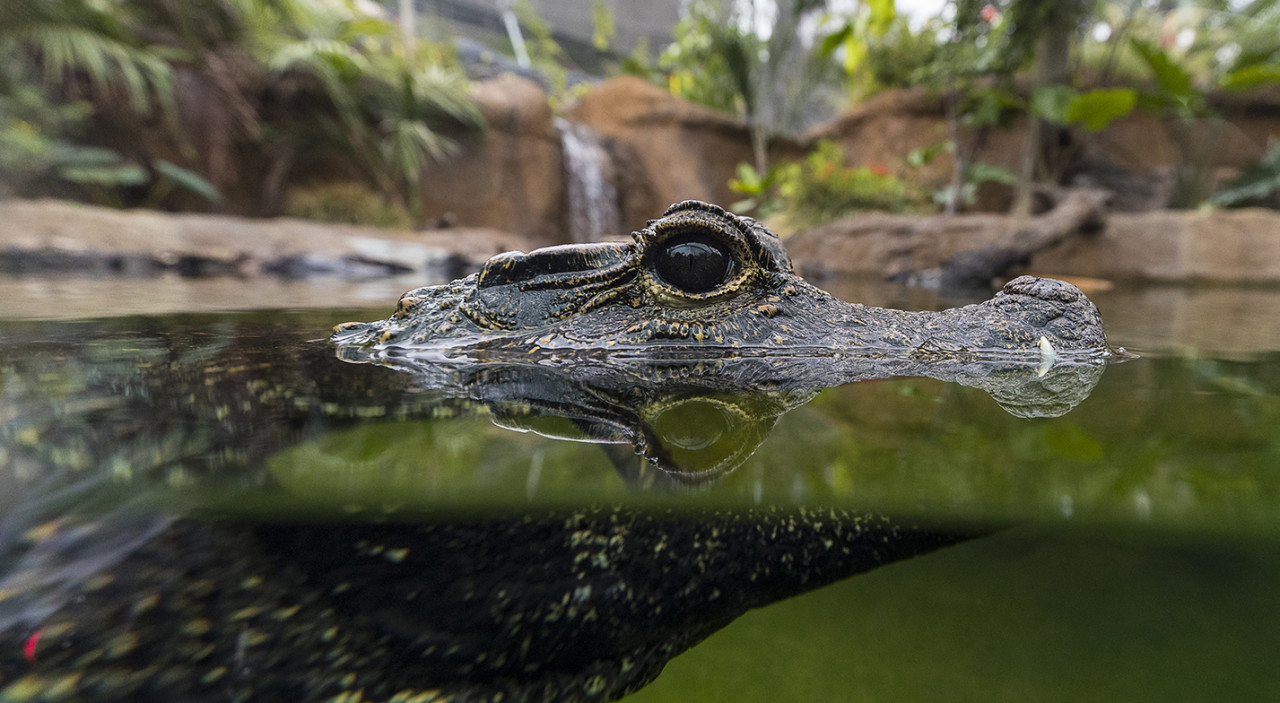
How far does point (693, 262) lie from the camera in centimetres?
190

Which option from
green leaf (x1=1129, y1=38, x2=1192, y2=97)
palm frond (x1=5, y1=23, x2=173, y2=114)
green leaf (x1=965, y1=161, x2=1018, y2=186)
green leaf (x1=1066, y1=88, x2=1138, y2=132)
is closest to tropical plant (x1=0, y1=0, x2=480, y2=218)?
palm frond (x1=5, y1=23, x2=173, y2=114)

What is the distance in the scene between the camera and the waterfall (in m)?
12.1

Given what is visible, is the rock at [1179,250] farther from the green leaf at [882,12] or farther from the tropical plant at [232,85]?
the tropical plant at [232,85]

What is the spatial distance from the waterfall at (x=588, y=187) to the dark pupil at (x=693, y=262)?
396 inches

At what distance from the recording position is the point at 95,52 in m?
8.20

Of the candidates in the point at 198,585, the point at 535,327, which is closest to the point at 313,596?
the point at 198,585

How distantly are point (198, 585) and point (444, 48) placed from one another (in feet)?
48.1

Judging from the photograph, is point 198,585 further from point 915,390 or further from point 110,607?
point 915,390

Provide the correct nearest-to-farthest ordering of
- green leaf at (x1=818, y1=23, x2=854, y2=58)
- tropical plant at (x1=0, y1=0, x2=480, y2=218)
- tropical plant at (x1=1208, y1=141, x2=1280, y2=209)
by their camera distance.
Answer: tropical plant at (x1=0, y1=0, x2=480, y2=218) → tropical plant at (x1=1208, y1=141, x2=1280, y2=209) → green leaf at (x1=818, y1=23, x2=854, y2=58)

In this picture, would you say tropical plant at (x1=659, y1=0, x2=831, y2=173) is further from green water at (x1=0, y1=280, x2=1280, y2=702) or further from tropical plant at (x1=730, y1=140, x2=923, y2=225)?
green water at (x1=0, y1=280, x2=1280, y2=702)

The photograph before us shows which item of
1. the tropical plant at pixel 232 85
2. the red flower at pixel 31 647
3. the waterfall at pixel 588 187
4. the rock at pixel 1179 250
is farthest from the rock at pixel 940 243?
the tropical plant at pixel 232 85

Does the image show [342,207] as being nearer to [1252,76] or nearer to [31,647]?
[31,647]

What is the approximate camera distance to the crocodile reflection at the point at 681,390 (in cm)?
112

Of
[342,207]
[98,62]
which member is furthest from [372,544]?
[342,207]
